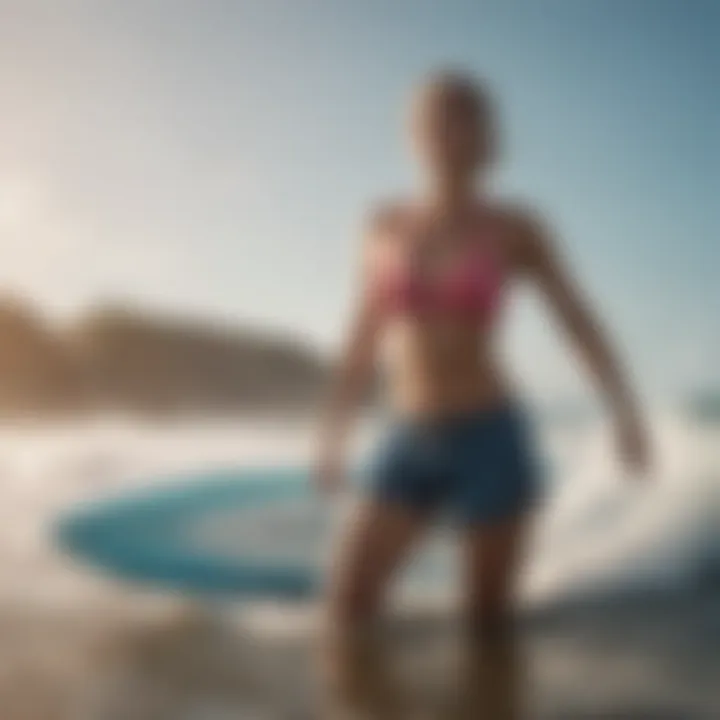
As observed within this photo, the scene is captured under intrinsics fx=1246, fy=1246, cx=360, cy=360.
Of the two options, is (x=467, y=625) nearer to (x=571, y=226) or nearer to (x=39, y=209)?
(x=571, y=226)

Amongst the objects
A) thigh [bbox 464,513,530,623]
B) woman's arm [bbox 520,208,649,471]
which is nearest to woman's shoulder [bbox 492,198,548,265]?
woman's arm [bbox 520,208,649,471]

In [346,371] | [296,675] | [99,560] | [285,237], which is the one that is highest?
[285,237]

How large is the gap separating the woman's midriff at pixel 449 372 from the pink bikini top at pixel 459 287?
0.01 metres

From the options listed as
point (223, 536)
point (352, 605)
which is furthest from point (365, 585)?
point (223, 536)

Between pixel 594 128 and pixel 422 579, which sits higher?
pixel 594 128

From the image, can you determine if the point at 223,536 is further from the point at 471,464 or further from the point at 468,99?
the point at 468,99

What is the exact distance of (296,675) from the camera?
104 cm

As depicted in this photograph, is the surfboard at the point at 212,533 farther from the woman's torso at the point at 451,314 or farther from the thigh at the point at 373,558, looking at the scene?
the woman's torso at the point at 451,314

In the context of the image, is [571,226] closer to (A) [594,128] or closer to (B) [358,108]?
(A) [594,128]

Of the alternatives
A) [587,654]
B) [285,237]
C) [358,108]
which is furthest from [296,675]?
[358,108]

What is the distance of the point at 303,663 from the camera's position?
1.04 meters

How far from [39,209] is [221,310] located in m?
0.19

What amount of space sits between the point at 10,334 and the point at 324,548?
0.34 m

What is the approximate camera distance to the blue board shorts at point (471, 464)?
103cm
